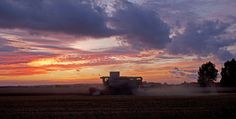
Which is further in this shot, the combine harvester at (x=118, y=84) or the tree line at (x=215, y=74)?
the tree line at (x=215, y=74)

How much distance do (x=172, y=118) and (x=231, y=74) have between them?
3595 inches

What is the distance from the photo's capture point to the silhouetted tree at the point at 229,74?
4545 inches

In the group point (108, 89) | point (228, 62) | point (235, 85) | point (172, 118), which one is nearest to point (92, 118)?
point (172, 118)

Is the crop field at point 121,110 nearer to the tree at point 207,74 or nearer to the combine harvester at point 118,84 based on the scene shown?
the combine harvester at point 118,84

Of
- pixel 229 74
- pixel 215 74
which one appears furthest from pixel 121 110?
pixel 215 74

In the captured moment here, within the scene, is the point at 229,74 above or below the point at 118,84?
above

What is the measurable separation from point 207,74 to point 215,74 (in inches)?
92.3

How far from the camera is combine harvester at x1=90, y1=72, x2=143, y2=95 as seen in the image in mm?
82812

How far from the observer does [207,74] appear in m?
132

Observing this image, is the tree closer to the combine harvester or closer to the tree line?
the tree line

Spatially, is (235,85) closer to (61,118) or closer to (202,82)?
(202,82)

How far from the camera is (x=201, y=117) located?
1210 inches

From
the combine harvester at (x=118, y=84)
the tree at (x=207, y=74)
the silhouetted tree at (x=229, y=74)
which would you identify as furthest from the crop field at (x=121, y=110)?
the tree at (x=207, y=74)

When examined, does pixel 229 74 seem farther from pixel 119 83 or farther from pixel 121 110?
pixel 121 110
